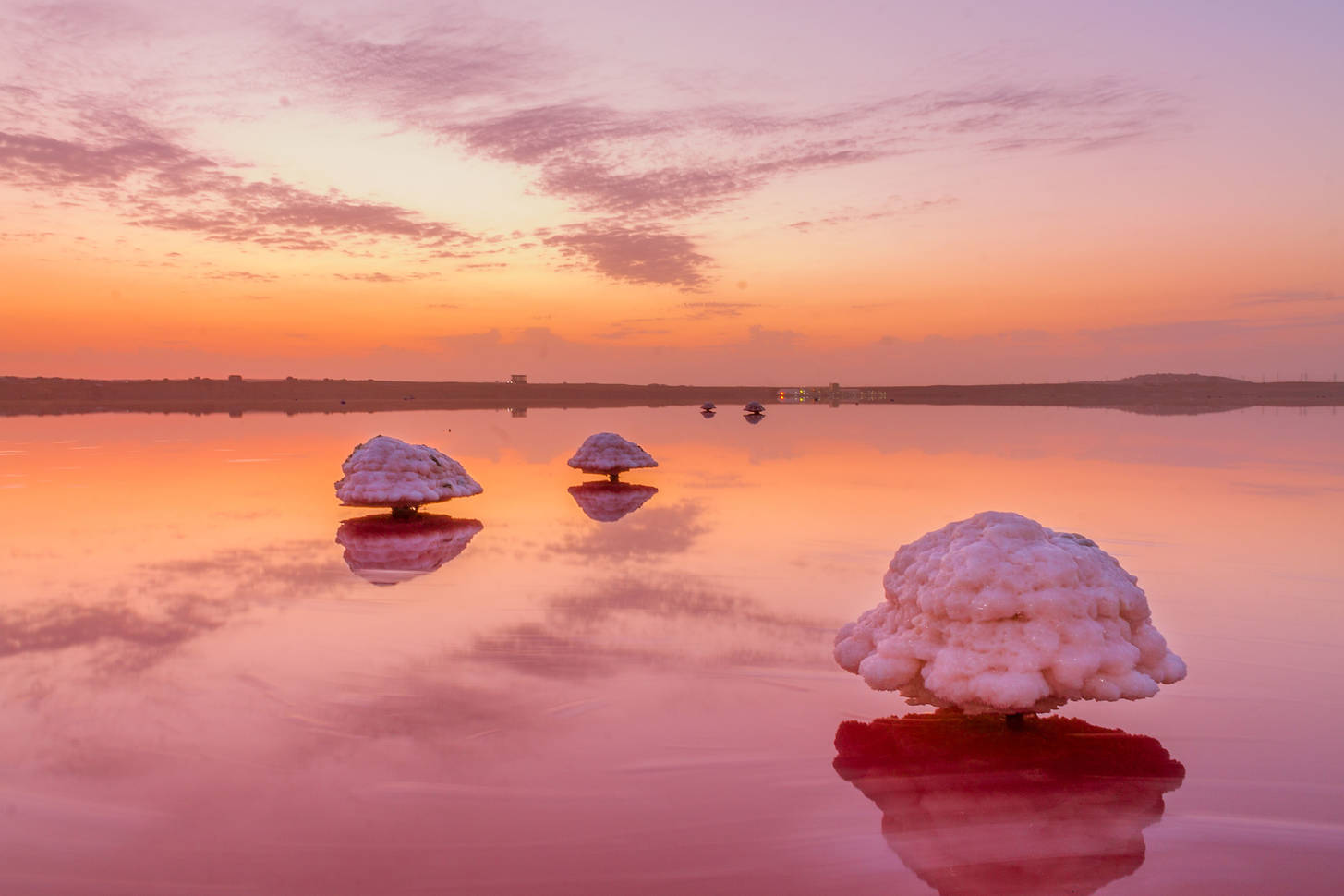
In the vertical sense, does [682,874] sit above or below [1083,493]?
below

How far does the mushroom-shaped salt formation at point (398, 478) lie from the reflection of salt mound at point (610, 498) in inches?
128

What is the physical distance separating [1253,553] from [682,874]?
48.2ft

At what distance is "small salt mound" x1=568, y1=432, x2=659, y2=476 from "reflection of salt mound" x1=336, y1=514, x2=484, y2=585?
6.52 m

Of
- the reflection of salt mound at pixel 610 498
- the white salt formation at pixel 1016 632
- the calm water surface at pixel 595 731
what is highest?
the white salt formation at pixel 1016 632

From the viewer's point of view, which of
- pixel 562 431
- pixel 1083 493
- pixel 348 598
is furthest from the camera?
pixel 562 431

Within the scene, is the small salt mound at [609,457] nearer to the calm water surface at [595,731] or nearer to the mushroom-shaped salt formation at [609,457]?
the mushroom-shaped salt formation at [609,457]

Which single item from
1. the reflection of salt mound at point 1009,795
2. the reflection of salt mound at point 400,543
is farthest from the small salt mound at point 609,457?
the reflection of salt mound at point 1009,795

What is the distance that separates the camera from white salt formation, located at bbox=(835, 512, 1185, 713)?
6824mm

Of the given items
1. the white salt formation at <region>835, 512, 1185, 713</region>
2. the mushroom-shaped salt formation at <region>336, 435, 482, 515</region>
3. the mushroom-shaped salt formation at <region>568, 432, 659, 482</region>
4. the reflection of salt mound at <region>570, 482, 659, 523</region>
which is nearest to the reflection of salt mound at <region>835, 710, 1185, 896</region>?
the white salt formation at <region>835, 512, 1185, 713</region>

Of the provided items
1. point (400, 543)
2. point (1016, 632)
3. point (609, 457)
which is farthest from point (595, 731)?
point (609, 457)

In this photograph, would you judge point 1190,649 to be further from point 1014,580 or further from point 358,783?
point 358,783

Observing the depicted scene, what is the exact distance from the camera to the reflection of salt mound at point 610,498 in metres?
20.8

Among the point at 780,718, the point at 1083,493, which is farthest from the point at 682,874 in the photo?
the point at 1083,493

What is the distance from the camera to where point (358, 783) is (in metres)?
6.27
